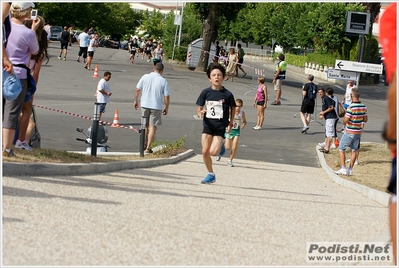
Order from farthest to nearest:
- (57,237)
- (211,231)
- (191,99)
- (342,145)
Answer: (191,99), (342,145), (211,231), (57,237)

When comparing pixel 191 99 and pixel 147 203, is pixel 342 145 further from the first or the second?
pixel 191 99

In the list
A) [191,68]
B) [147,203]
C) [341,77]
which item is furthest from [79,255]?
[191,68]

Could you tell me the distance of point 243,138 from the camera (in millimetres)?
22938

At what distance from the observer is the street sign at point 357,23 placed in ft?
67.8

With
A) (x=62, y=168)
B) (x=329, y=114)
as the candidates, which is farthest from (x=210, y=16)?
(x=62, y=168)

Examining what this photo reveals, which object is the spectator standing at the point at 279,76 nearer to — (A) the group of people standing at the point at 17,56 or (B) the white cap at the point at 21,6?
(A) the group of people standing at the point at 17,56

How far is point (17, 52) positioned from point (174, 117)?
635 inches

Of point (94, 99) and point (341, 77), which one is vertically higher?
point (341, 77)

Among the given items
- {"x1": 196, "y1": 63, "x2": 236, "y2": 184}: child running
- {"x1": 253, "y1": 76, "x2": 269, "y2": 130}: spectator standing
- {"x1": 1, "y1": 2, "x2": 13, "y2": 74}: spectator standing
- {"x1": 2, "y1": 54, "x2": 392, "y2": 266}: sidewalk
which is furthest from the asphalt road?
{"x1": 1, "y1": 2, "x2": 13, "y2": 74}: spectator standing

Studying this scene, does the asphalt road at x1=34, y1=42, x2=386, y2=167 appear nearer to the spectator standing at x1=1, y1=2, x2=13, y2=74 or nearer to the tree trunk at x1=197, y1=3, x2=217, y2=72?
the tree trunk at x1=197, y1=3, x2=217, y2=72

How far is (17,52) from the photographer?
9.48m

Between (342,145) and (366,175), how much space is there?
3.64 ft

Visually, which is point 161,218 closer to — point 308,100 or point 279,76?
point 308,100

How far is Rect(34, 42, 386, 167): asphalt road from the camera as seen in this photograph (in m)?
19.8
